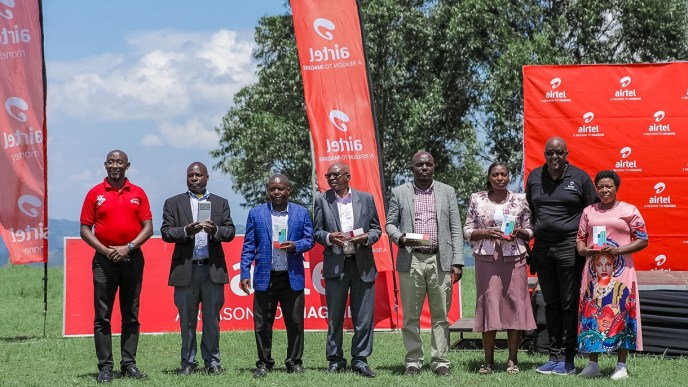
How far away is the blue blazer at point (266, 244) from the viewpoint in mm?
8664

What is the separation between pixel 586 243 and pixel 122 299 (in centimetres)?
417

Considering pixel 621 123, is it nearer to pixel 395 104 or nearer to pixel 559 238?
pixel 559 238

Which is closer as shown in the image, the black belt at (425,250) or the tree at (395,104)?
the black belt at (425,250)

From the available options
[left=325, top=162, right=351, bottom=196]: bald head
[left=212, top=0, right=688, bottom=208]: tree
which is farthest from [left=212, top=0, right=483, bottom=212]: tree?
[left=325, top=162, right=351, bottom=196]: bald head

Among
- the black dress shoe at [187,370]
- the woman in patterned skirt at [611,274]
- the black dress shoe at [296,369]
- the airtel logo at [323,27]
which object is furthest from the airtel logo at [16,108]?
the woman in patterned skirt at [611,274]

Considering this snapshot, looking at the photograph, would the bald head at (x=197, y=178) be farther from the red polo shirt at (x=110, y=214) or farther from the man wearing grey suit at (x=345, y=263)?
the man wearing grey suit at (x=345, y=263)

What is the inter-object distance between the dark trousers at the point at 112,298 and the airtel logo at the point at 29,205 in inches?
155

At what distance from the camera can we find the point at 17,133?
39.1 ft

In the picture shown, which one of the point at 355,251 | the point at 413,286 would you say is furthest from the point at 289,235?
the point at 413,286

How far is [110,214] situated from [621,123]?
6.40 metres

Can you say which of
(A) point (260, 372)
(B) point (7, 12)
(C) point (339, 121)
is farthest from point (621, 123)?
(B) point (7, 12)

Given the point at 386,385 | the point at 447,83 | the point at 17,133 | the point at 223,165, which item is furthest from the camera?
the point at 223,165

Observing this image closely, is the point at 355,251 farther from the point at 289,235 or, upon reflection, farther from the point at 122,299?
the point at 122,299

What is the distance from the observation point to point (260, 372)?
861 centimetres
